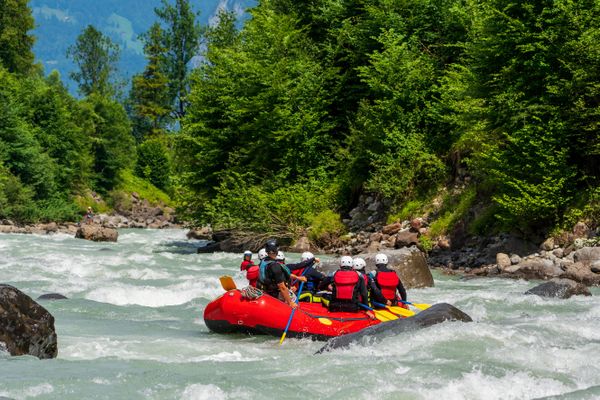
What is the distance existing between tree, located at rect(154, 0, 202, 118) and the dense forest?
20.7 metres

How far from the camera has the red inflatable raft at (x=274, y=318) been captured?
10.3 metres

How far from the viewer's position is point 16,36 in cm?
5312

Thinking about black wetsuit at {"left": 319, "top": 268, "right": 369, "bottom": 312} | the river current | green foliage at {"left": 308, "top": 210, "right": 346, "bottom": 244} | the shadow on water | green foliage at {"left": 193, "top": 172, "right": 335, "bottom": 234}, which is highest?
green foliage at {"left": 193, "top": 172, "right": 335, "bottom": 234}

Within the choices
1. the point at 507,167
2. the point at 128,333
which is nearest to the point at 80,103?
the point at 507,167

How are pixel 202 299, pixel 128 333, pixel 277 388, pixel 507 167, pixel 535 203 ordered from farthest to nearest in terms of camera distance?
1. pixel 507 167
2. pixel 535 203
3. pixel 202 299
4. pixel 128 333
5. pixel 277 388

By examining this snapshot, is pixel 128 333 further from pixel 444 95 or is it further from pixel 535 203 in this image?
pixel 444 95

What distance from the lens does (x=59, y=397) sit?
20.9ft

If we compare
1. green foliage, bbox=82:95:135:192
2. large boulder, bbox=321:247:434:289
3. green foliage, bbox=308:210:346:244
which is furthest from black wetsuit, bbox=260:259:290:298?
green foliage, bbox=82:95:135:192

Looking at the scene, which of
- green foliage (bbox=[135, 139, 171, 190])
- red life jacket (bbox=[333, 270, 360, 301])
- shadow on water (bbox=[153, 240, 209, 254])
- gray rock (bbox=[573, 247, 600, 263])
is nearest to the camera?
red life jacket (bbox=[333, 270, 360, 301])

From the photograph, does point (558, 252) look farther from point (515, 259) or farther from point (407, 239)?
point (407, 239)

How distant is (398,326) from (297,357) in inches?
55.4

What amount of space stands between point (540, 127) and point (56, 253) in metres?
13.3

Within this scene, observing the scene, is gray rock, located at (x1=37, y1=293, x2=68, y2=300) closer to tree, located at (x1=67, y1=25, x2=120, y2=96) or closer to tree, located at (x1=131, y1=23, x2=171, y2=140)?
tree, located at (x1=131, y1=23, x2=171, y2=140)

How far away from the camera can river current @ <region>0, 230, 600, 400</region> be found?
6648 millimetres
